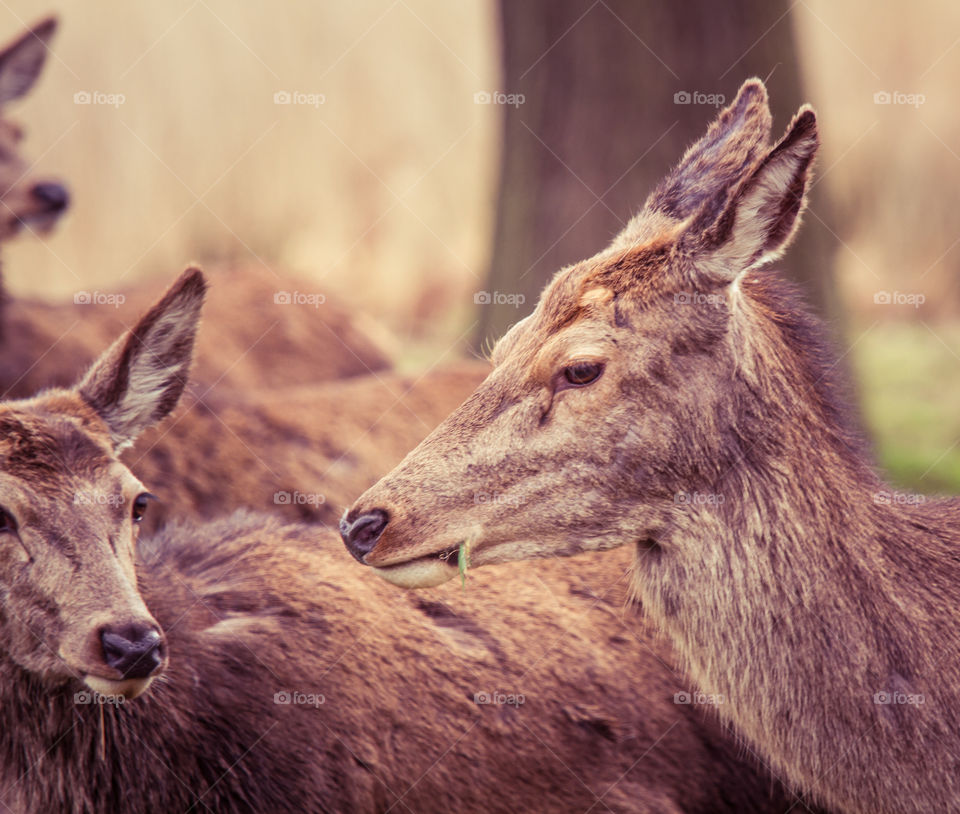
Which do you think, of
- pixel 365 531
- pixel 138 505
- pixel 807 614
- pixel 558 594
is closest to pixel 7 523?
pixel 138 505

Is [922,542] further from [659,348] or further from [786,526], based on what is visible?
[659,348]

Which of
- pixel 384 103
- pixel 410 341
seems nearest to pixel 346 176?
pixel 384 103

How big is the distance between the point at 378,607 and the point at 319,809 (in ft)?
2.75

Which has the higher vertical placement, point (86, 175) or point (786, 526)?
point (86, 175)

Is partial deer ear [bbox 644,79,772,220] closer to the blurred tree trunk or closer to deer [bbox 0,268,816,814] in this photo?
deer [bbox 0,268,816,814]

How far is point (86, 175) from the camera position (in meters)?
15.8

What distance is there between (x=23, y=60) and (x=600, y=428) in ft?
24.9

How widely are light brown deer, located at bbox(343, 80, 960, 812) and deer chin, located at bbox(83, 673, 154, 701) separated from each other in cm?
82

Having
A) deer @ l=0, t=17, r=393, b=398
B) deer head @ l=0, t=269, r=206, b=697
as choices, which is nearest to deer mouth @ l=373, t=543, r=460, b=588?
deer head @ l=0, t=269, r=206, b=697

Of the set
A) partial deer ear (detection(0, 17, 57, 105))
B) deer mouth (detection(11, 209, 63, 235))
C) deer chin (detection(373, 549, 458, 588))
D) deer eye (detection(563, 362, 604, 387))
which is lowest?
deer chin (detection(373, 549, 458, 588))

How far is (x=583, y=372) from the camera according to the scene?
420cm

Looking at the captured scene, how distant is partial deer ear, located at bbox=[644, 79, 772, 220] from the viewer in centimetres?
462

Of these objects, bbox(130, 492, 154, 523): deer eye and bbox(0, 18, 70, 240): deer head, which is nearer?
bbox(130, 492, 154, 523): deer eye

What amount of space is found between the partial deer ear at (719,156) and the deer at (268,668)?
1.68 m
